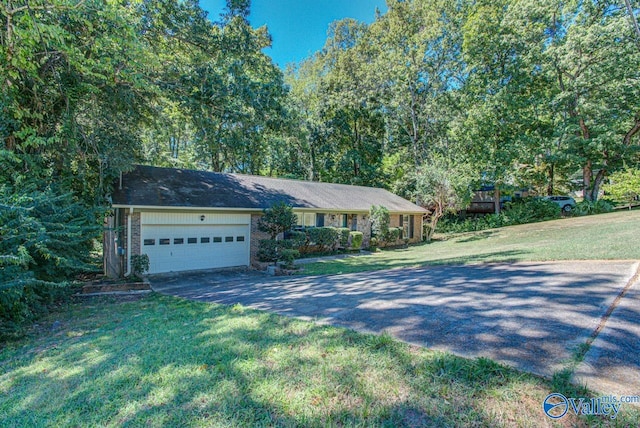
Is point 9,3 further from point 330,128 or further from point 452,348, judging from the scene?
point 330,128

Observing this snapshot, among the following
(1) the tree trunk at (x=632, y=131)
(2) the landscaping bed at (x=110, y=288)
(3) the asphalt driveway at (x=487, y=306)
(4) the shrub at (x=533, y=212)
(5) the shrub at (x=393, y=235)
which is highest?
(1) the tree trunk at (x=632, y=131)

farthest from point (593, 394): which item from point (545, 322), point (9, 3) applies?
point (9, 3)

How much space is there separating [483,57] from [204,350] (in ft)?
81.7

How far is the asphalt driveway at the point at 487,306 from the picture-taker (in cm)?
312

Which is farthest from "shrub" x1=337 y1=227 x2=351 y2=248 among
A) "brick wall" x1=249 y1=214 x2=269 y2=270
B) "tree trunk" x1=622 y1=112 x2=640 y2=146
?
"tree trunk" x1=622 y1=112 x2=640 y2=146

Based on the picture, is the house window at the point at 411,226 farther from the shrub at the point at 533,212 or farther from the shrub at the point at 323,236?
the shrub at the point at 323,236

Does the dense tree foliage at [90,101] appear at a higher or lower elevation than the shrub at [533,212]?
higher

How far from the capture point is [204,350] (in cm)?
359

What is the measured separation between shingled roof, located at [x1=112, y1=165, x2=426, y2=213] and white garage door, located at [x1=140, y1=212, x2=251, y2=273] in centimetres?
57

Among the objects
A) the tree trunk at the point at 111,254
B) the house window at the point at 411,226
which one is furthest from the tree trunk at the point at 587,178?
the tree trunk at the point at 111,254

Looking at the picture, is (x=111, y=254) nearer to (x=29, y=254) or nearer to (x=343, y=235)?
(x=29, y=254)

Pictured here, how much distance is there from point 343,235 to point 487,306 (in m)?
12.2

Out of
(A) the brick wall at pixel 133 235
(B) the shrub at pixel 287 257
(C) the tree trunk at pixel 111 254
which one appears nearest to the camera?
(A) the brick wall at pixel 133 235

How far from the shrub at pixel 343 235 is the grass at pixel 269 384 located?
1233 cm
